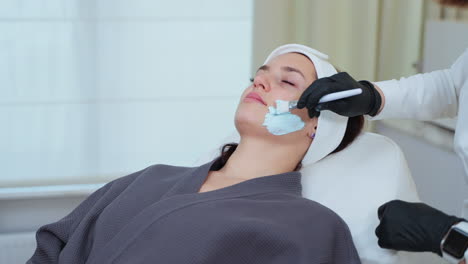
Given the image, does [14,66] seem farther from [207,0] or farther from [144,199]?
[144,199]

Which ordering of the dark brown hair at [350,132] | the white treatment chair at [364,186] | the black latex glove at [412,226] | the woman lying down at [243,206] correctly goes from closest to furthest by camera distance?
the black latex glove at [412,226], the woman lying down at [243,206], the white treatment chair at [364,186], the dark brown hair at [350,132]

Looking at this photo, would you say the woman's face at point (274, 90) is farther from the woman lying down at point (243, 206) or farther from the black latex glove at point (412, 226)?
the black latex glove at point (412, 226)

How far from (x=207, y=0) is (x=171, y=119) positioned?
1.52 feet

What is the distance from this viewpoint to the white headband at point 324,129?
5.33ft

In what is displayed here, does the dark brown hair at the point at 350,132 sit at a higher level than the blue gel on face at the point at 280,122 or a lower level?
lower

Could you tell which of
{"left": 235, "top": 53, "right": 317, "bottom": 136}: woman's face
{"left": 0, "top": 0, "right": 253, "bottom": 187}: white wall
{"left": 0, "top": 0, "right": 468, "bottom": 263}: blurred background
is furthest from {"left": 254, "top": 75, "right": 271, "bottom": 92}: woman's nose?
{"left": 0, "top": 0, "right": 253, "bottom": 187}: white wall

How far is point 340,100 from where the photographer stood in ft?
4.78

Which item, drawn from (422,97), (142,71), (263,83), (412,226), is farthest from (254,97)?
(142,71)

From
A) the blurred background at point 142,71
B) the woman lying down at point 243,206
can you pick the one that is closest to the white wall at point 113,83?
the blurred background at point 142,71

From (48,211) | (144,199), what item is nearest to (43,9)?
(48,211)

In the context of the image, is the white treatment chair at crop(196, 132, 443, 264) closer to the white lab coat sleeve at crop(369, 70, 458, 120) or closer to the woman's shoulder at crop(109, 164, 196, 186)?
the white lab coat sleeve at crop(369, 70, 458, 120)

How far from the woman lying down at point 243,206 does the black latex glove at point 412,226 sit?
0.13 meters

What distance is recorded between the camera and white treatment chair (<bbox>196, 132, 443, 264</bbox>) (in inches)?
57.6

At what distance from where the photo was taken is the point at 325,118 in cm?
163
